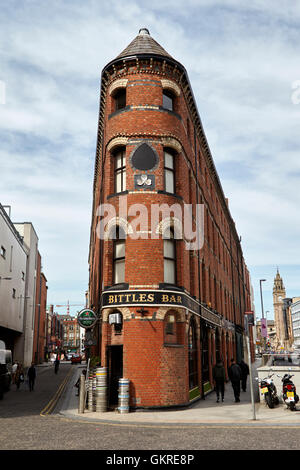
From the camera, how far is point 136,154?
17.5 m

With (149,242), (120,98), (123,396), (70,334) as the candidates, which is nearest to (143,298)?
(149,242)

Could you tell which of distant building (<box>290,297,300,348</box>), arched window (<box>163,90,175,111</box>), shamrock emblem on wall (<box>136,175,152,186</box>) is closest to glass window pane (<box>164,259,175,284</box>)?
shamrock emblem on wall (<box>136,175,152,186</box>)

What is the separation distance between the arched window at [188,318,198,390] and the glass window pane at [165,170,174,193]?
610 centimetres

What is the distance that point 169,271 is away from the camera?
17.1 meters

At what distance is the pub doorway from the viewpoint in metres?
15.9

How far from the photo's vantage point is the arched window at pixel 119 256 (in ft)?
55.5

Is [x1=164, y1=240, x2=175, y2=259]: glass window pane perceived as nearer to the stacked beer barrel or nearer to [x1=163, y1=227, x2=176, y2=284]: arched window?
[x1=163, y1=227, x2=176, y2=284]: arched window

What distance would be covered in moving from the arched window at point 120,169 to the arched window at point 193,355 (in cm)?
694

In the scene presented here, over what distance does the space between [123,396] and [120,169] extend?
945 cm

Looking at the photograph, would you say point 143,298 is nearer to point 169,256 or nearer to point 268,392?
point 169,256

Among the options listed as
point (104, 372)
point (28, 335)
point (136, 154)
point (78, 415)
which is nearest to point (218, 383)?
point (104, 372)

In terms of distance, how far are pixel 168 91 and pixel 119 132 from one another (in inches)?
136

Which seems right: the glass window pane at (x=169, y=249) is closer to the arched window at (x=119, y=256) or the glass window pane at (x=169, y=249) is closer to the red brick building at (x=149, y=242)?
the red brick building at (x=149, y=242)

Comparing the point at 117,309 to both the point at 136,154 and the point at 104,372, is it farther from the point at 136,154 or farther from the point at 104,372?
the point at 136,154
